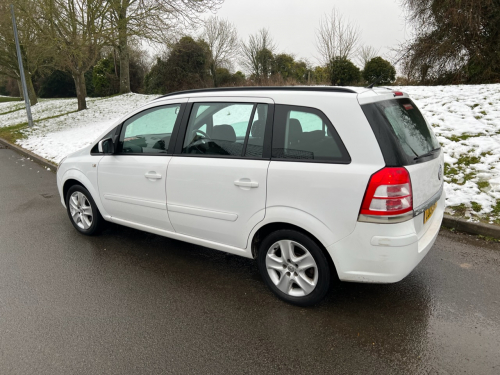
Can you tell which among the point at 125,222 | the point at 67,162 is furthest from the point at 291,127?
the point at 67,162

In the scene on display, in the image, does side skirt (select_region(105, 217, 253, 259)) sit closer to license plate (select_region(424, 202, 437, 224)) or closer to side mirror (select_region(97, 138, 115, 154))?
side mirror (select_region(97, 138, 115, 154))

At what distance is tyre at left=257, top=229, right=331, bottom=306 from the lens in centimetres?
284

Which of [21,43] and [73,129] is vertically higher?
[21,43]

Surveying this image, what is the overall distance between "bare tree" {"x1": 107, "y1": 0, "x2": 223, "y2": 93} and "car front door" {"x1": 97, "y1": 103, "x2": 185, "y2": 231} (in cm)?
1363

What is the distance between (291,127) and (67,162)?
3.21 m

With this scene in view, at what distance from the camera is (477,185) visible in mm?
5285

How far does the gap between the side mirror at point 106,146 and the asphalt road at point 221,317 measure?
3.80 feet

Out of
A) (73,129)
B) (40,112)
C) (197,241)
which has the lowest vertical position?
(40,112)

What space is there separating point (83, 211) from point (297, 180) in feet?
10.3

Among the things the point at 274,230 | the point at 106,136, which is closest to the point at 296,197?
the point at 274,230

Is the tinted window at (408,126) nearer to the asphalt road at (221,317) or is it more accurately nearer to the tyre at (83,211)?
the asphalt road at (221,317)

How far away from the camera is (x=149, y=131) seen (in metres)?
3.98

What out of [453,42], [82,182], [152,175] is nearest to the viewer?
[152,175]

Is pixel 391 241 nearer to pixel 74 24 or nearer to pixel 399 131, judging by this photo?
pixel 399 131
